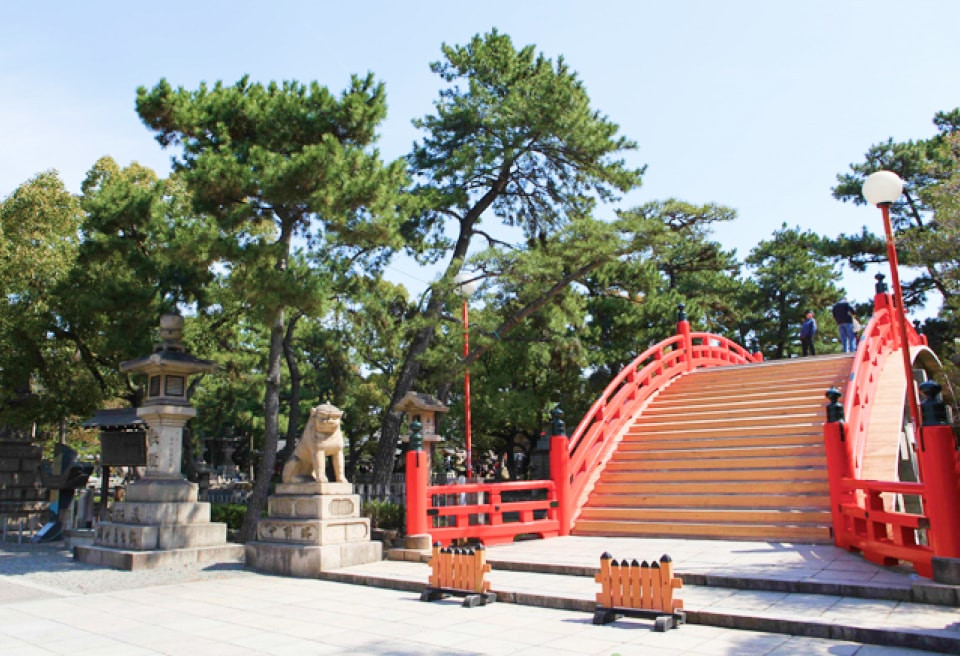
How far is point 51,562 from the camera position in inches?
460

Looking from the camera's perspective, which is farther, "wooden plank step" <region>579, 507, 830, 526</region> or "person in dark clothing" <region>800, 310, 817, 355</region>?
"person in dark clothing" <region>800, 310, 817, 355</region>

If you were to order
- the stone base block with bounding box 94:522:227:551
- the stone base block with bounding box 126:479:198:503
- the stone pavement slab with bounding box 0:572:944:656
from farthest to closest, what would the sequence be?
the stone base block with bounding box 126:479:198:503, the stone base block with bounding box 94:522:227:551, the stone pavement slab with bounding box 0:572:944:656

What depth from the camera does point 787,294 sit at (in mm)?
26594

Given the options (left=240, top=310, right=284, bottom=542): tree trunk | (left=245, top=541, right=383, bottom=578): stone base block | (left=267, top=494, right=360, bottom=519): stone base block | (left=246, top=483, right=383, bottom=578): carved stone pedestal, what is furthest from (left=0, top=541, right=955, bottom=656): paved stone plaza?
(left=240, top=310, right=284, bottom=542): tree trunk

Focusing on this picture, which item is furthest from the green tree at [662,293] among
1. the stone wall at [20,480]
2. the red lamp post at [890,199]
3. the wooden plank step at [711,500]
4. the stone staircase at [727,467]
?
the stone wall at [20,480]

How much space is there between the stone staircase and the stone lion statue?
4426 mm

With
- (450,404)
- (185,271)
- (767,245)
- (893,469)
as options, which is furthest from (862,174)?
(185,271)

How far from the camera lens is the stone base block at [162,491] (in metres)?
11.7

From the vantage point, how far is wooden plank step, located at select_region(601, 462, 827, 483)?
10961 millimetres

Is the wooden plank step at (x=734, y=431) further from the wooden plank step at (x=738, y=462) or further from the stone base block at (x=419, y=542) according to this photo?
the stone base block at (x=419, y=542)

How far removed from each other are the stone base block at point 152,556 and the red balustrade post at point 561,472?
5.54 meters

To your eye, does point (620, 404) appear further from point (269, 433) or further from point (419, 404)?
point (269, 433)

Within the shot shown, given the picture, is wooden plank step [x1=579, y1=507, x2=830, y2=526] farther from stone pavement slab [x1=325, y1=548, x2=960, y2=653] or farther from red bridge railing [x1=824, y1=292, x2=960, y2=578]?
stone pavement slab [x1=325, y1=548, x2=960, y2=653]

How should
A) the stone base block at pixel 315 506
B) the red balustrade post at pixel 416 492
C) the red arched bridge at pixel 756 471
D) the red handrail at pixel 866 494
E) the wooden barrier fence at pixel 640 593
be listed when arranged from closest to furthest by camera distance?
the wooden barrier fence at pixel 640 593 < the red handrail at pixel 866 494 < the red arched bridge at pixel 756 471 < the stone base block at pixel 315 506 < the red balustrade post at pixel 416 492
